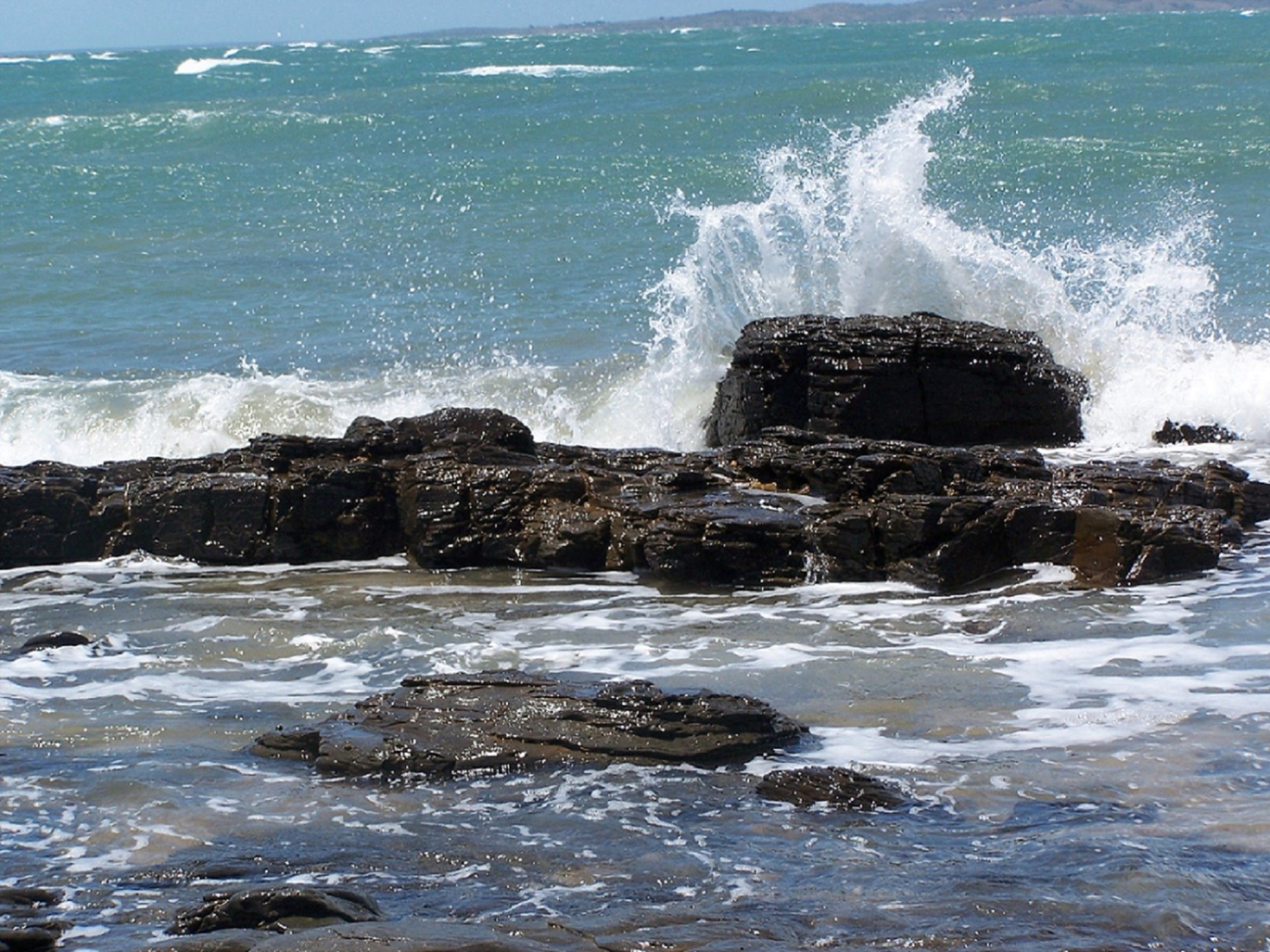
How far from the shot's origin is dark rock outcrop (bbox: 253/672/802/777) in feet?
19.4

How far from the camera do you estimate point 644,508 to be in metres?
8.89

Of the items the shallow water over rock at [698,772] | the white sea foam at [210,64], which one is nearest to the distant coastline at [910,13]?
the white sea foam at [210,64]

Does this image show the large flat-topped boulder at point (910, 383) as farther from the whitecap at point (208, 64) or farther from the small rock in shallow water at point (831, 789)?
the whitecap at point (208, 64)

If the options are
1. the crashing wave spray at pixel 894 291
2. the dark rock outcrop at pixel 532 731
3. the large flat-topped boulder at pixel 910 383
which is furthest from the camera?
the crashing wave spray at pixel 894 291

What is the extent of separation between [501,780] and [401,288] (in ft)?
44.6

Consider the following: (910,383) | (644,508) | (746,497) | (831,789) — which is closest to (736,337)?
(910,383)

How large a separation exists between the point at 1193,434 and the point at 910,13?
134m

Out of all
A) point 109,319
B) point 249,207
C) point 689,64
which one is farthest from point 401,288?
point 689,64

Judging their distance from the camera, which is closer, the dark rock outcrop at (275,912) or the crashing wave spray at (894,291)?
the dark rock outcrop at (275,912)

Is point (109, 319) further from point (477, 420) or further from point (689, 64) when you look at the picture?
point (689, 64)

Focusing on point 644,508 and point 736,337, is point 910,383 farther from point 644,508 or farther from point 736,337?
point 736,337

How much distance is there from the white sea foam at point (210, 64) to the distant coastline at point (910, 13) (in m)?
50.6

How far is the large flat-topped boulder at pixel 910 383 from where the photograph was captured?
10570 millimetres

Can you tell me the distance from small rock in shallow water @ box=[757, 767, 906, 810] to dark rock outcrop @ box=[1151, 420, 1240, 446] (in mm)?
6314
